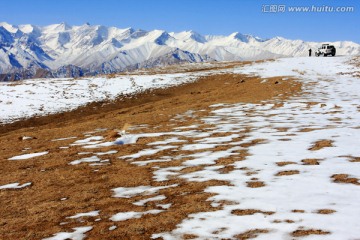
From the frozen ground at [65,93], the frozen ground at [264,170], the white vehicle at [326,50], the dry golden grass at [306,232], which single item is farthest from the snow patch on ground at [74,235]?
the white vehicle at [326,50]

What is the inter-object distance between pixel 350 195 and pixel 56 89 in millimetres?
44725

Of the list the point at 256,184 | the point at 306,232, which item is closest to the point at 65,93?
the point at 256,184

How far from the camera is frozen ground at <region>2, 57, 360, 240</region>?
709 centimetres

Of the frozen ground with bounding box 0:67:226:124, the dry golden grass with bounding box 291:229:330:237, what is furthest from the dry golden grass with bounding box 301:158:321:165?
the frozen ground with bounding box 0:67:226:124

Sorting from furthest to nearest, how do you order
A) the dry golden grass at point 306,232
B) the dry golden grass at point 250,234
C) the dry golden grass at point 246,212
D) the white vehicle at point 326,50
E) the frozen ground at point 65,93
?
Result: the white vehicle at point 326,50, the frozen ground at point 65,93, the dry golden grass at point 246,212, the dry golden grass at point 250,234, the dry golden grass at point 306,232

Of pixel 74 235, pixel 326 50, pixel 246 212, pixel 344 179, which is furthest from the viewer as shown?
pixel 326 50

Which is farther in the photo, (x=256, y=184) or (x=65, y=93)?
(x=65, y=93)

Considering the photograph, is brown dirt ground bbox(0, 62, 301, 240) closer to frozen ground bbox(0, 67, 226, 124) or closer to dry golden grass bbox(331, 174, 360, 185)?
dry golden grass bbox(331, 174, 360, 185)

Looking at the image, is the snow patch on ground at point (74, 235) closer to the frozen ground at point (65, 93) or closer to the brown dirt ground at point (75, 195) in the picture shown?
the brown dirt ground at point (75, 195)

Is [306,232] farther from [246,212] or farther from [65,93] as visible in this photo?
[65,93]

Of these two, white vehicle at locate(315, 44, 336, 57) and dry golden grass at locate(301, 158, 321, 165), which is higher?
white vehicle at locate(315, 44, 336, 57)

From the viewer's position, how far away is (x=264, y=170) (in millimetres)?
10641

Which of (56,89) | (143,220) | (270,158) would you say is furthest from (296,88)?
(56,89)

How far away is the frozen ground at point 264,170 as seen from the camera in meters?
7.09
